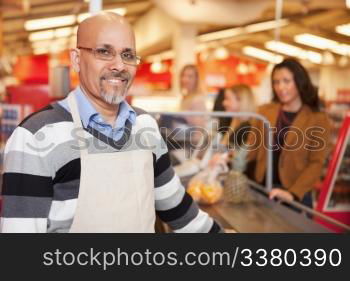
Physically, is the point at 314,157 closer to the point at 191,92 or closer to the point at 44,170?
the point at 191,92

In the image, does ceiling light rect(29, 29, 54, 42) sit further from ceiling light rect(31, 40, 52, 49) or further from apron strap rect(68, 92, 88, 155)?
apron strap rect(68, 92, 88, 155)

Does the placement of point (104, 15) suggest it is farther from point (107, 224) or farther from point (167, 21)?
point (167, 21)

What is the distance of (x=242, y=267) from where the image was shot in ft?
3.21

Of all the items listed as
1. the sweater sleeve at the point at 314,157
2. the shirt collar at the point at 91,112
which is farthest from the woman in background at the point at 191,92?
the shirt collar at the point at 91,112

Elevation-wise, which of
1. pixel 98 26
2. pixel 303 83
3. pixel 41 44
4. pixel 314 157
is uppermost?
pixel 41 44

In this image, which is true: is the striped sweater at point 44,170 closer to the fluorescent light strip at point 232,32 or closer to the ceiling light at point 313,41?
the fluorescent light strip at point 232,32

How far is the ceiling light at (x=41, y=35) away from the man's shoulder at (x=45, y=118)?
11.3 meters

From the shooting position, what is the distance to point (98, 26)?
48.5 inches

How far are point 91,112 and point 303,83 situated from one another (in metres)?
1.75

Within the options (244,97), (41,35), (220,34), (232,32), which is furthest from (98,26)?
(232,32)

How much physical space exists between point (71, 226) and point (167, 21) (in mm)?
8450

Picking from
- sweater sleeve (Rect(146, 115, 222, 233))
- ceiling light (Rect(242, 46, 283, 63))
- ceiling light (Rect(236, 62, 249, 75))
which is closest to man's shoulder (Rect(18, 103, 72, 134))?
sweater sleeve (Rect(146, 115, 222, 233))

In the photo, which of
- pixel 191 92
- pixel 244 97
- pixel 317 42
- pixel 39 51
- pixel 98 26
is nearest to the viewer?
pixel 98 26

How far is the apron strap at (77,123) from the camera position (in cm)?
120
